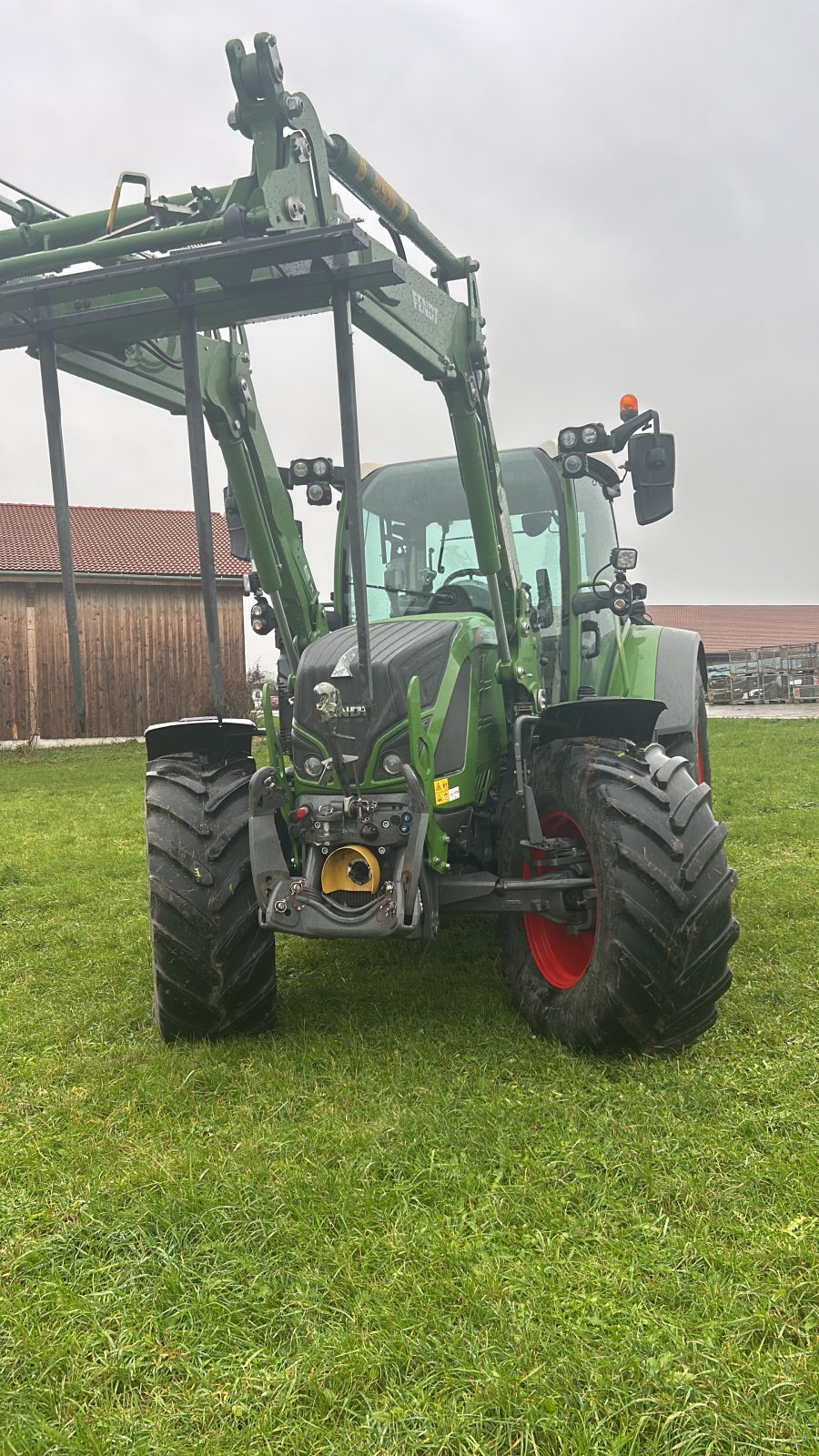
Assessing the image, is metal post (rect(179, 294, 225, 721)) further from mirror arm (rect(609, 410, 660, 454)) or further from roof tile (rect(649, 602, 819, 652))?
roof tile (rect(649, 602, 819, 652))

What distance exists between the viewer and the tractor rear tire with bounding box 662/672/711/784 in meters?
5.72

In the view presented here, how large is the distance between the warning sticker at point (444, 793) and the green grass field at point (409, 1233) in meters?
0.86

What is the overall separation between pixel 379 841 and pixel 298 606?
1624 mm

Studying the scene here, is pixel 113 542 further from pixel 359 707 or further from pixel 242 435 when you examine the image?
pixel 359 707

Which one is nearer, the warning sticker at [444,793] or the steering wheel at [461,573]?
the warning sticker at [444,793]

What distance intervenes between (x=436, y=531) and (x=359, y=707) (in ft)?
5.53

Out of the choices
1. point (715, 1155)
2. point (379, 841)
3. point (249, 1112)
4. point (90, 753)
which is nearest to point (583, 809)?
point (379, 841)

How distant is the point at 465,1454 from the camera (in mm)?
1932

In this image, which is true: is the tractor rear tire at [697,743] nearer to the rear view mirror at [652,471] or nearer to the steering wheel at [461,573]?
the rear view mirror at [652,471]

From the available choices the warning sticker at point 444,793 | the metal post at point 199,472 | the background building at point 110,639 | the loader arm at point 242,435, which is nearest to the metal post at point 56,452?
the loader arm at point 242,435

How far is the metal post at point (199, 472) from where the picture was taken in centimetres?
335

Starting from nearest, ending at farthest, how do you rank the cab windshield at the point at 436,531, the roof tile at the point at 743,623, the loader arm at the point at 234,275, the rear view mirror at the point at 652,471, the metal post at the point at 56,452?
the loader arm at the point at 234,275
the metal post at the point at 56,452
the rear view mirror at the point at 652,471
the cab windshield at the point at 436,531
the roof tile at the point at 743,623

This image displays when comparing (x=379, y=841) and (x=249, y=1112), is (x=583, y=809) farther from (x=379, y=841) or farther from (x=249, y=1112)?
(x=249, y=1112)

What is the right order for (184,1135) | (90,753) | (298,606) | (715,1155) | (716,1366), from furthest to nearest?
(90,753)
(298,606)
(184,1135)
(715,1155)
(716,1366)
